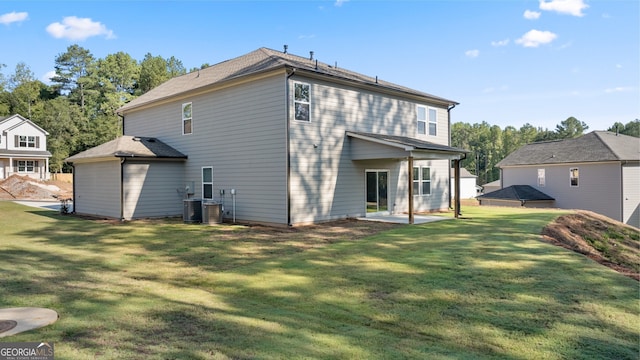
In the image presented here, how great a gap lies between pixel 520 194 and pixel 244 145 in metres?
25.8

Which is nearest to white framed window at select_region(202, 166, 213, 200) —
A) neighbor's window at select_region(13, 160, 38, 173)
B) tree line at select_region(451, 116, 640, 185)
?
neighbor's window at select_region(13, 160, 38, 173)

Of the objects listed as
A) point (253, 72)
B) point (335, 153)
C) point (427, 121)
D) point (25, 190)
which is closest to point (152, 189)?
point (253, 72)

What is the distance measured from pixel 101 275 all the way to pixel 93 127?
161 ft

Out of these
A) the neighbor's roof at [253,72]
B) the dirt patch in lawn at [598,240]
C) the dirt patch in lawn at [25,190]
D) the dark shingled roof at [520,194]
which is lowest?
the dirt patch in lawn at [598,240]

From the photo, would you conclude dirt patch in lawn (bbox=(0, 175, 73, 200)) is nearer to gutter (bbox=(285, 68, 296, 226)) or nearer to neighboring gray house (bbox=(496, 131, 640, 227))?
gutter (bbox=(285, 68, 296, 226))

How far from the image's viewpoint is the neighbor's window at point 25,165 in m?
40.2

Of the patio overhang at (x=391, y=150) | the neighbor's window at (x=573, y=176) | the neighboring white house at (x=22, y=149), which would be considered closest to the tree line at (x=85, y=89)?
the neighboring white house at (x=22, y=149)

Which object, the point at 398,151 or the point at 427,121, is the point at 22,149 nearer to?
the point at 427,121

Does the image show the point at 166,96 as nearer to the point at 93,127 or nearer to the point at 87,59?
the point at 93,127

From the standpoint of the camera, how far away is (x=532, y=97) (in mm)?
45625

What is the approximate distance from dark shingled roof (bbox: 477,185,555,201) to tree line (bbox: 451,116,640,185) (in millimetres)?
44686

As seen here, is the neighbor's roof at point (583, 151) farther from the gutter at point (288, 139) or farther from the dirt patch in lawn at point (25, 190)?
the dirt patch in lawn at point (25, 190)

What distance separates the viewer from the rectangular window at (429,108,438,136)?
19.2 m

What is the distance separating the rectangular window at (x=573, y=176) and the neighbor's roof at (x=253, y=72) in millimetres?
16069
